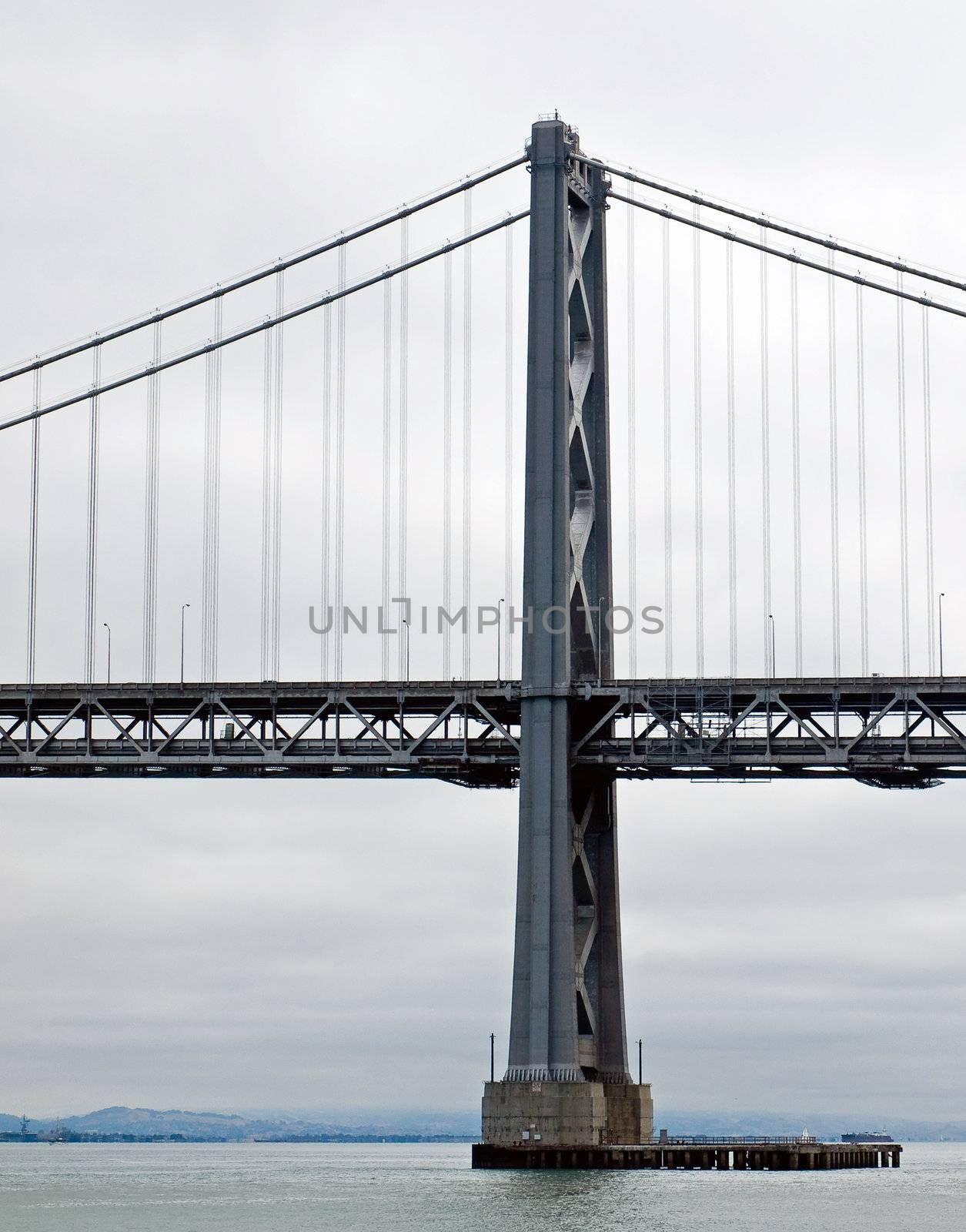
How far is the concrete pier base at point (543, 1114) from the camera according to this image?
69375mm

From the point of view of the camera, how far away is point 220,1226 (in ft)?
200

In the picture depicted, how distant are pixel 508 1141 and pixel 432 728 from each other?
560 inches

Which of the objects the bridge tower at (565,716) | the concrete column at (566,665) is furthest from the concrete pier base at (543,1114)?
the concrete column at (566,665)

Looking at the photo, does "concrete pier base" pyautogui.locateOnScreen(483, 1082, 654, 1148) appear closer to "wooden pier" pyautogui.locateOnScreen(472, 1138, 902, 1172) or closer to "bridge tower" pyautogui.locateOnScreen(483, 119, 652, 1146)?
"bridge tower" pyautogui.locateOnScreen(483, 119, 652, 1146)

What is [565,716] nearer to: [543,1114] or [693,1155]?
[543,1114]

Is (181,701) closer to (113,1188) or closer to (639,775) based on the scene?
(639,775)

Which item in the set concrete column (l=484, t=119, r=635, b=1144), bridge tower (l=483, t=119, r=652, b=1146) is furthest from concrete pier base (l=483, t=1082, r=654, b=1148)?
concrete column (l=484, t=119, r=635, b=1144)

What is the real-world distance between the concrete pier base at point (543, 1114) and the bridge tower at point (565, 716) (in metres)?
0.05

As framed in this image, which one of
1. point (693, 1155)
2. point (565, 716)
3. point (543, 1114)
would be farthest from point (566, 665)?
point (693, 1155)

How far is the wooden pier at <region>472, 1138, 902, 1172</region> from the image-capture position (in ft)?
227

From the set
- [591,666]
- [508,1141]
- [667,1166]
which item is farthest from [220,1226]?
[591,666]

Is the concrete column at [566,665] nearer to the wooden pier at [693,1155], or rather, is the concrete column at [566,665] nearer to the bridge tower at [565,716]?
the bridge tower at [565,716]

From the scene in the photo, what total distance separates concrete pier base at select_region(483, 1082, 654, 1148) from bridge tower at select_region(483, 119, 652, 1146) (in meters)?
0.05

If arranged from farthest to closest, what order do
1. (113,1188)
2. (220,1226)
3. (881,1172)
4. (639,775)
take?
(881,1172), (113,1188), (639,775), (220,1226)
